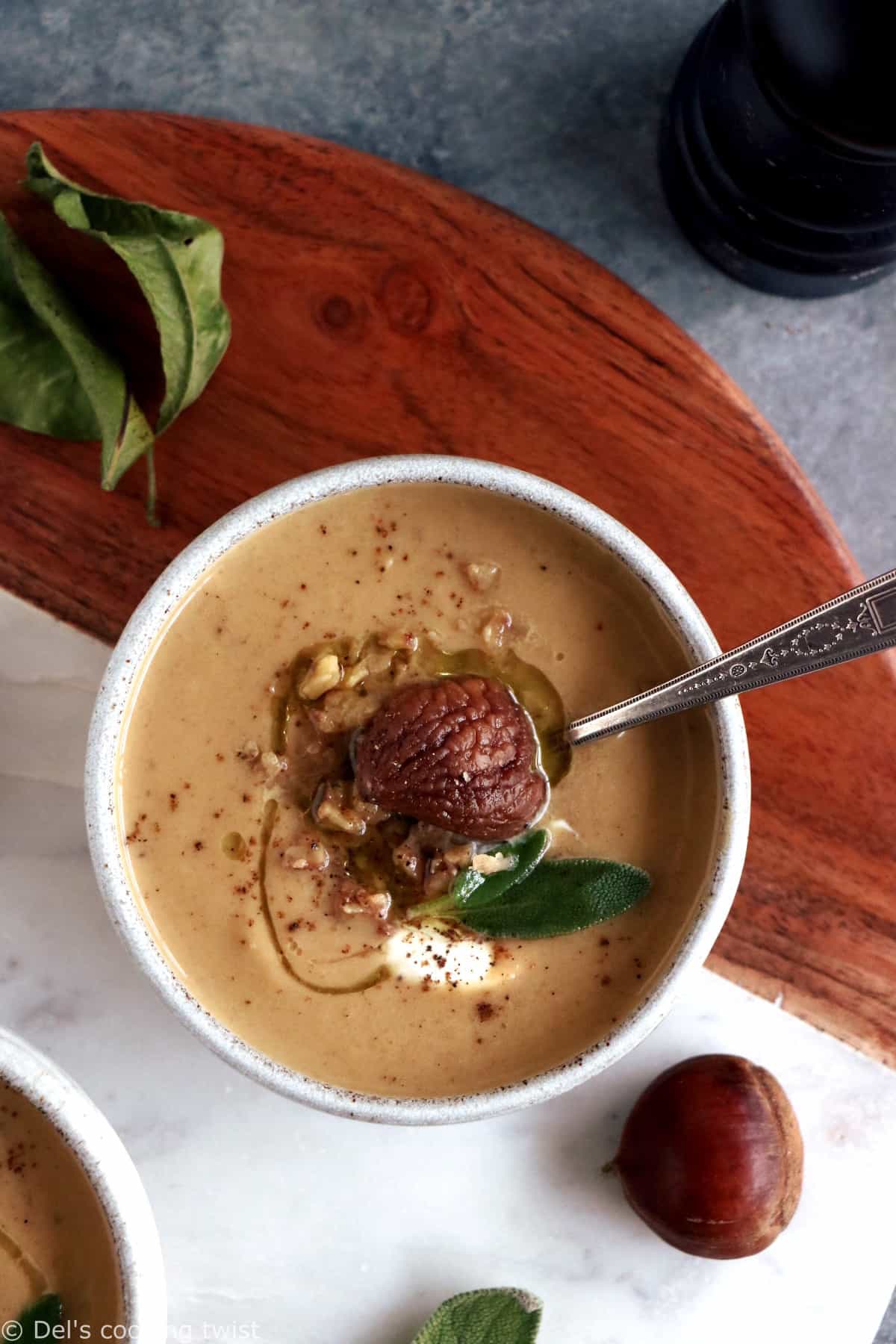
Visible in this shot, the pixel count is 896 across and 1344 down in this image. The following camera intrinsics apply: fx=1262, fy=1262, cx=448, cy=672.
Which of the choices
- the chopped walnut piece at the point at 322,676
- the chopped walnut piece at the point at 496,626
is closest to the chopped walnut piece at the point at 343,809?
the chopped walnut piece at the point at 322,676

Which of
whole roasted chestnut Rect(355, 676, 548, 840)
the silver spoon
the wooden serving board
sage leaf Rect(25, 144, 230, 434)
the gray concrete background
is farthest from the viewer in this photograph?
the gray concrete background

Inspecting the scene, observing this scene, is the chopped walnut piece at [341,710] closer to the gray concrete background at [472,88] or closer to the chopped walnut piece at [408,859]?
the chopped walnut piece at [408,859]

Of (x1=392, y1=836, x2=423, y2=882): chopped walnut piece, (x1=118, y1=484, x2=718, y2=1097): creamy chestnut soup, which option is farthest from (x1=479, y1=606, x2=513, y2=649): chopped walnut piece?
(x1=392, y1=836, x2=423, y2=882): chopped walnut piece

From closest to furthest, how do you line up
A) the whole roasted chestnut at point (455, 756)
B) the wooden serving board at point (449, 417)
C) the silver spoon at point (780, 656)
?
the silver spoon at point (780, 656), the whole roasted chestnut at point (455, 756), the wooden serving board at point (449, 417)

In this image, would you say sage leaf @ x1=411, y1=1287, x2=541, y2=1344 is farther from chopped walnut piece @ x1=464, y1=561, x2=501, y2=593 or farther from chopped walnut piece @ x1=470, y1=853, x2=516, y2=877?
chopped walnut piece @ x1=464, y1=561, x2=501, y2=593

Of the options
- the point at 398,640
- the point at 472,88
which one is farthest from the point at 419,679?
the point at 472,88

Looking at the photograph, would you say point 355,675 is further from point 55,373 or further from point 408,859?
point 55,373

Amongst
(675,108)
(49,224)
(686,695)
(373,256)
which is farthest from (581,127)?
(686,695)
